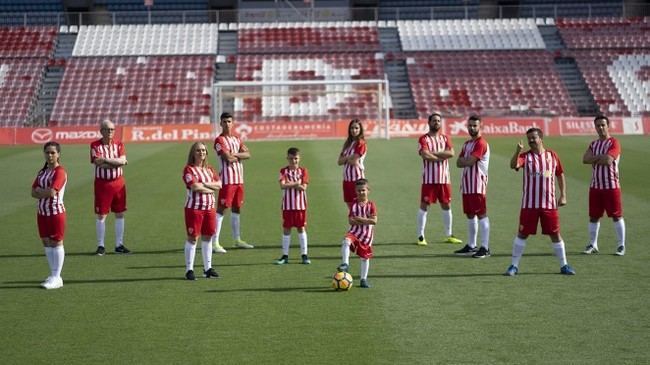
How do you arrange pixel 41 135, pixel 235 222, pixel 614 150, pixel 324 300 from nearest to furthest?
pixel 324 300 < pixel 614 150 < pixel 235 222 < pixel 41 135

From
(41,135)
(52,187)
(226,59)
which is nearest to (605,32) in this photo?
(226,59)

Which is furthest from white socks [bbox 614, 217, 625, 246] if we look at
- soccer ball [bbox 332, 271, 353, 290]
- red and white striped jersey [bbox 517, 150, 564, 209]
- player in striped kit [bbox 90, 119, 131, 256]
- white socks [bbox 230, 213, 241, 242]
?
player in striped kit [bbox 90, 119, 131, 256]

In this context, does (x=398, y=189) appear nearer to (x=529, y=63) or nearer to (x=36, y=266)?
(x=36, y=266)

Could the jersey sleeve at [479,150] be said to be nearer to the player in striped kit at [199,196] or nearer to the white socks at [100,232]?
the player in striped kit at [199,196]

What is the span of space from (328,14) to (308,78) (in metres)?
7.75

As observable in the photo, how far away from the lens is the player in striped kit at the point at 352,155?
14.5 m

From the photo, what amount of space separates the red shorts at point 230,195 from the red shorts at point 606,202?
5.30 meters

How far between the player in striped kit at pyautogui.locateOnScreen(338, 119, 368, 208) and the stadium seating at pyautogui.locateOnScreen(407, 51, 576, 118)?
35.2m

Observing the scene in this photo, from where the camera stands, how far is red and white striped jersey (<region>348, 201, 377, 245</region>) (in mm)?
11703

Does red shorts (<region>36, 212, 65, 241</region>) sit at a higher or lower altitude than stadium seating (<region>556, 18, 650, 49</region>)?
lower

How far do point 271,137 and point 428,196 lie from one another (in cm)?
2876

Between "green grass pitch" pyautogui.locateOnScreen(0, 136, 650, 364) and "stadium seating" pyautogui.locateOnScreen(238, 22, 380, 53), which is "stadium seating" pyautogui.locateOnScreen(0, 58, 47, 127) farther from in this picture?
"green grass pitch" pyautogui.locateOnScreen(0, 136, 650, 364)

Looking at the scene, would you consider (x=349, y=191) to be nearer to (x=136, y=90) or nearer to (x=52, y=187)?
(x=52, y=187)

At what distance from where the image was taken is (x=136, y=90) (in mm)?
52719
